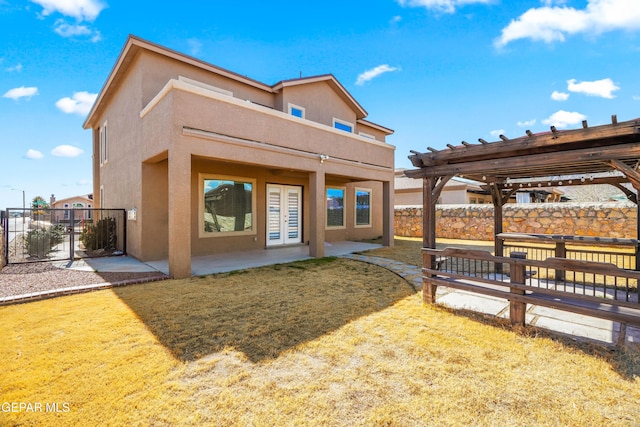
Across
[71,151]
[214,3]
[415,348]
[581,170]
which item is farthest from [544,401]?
[71,151]

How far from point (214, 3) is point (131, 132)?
19.8 feet

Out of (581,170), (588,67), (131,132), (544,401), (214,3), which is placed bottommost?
(544,401)

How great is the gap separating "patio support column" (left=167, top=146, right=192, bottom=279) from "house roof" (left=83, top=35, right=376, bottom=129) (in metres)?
4.81

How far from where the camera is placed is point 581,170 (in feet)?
20.5

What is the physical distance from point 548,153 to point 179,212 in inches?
289

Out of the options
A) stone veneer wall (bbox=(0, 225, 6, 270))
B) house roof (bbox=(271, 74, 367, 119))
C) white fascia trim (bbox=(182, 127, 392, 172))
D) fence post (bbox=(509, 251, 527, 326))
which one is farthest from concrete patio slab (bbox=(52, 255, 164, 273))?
house roof (bbox=(271, 74, 367, 119))

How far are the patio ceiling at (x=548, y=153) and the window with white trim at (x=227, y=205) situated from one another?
7.23 m

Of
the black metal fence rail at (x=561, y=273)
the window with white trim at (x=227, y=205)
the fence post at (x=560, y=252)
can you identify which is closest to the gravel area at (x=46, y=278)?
the window with white trim at (x=227, y=205)

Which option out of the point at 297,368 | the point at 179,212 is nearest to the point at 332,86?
the point at 179,212

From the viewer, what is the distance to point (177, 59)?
32.2ft

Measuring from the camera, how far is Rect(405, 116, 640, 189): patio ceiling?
3697 millimetres

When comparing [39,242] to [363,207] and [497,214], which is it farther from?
[497,214]

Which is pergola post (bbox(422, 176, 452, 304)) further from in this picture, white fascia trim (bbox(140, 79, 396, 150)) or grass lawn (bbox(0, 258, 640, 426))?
white fascia trim (bbox(140, 79, 396, 150))

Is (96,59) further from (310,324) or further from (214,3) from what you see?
(310,324)
